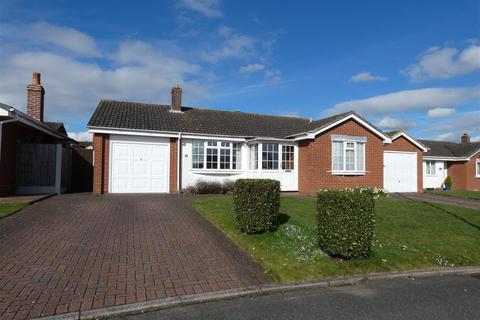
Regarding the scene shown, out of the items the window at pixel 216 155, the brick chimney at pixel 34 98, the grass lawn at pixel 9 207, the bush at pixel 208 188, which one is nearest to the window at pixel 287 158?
the window at pixel 216 155

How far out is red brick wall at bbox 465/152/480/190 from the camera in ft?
93.7

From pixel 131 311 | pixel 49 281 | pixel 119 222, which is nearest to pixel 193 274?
pixel 131 311

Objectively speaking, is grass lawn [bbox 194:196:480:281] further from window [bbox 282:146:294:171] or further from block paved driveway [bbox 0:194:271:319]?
window [bbox 282:146:294:171]

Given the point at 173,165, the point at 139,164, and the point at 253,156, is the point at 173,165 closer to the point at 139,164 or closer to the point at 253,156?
the point at 139,164

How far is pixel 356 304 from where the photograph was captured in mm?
4801

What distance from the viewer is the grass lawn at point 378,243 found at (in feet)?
20.5

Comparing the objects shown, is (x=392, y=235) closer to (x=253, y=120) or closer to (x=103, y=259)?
(x=103, y=259)

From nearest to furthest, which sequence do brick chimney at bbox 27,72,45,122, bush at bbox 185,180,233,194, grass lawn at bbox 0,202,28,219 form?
grass lawn at bbox 0,202,28,219 → bush at bbox 185,180,233,194 → brick chimney at bbox 27,72,45,122

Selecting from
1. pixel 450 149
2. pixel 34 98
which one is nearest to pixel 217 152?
pixel 34 98

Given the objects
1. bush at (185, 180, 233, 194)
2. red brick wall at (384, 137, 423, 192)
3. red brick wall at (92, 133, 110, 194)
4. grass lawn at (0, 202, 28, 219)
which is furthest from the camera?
red brick wall at (384, 137, 423, 192)

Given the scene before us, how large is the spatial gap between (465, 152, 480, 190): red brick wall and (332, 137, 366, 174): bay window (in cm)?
1541

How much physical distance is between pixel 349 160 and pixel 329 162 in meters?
1.30

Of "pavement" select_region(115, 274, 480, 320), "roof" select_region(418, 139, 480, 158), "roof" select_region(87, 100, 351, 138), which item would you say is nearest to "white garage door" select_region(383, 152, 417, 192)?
"roof" select_region(87, 100, 351, 138)

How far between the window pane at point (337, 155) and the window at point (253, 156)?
3907 mm
